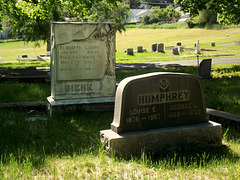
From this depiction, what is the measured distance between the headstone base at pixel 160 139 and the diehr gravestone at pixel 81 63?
3.22 m

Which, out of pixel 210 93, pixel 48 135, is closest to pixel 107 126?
pixel 48 135

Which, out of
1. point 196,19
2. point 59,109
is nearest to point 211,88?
point 59,109

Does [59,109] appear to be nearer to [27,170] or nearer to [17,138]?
[17,138]

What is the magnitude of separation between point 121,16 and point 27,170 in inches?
1634

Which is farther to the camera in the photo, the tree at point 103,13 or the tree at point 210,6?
the tree at point 103,13

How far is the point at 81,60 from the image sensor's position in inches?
320

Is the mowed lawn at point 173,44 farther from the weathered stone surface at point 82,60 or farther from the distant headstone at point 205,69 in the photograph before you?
the weathered stone surface at point 82,60

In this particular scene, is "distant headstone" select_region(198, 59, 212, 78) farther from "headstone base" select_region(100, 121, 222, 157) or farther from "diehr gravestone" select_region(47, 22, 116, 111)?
"headstone base" select_region(100, 121, 222, 157)

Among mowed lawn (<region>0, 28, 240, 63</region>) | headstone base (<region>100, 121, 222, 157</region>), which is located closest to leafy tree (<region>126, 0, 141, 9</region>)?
mowed lawn (<region>0, 28, 240, 63</region>)

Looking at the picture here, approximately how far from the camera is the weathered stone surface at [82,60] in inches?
311

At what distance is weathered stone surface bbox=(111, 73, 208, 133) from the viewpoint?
16.6 feet

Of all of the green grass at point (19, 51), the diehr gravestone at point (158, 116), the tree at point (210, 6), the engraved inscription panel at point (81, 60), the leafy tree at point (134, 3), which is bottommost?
the green grass at point (19, 51)

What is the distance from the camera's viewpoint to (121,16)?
44094 mm

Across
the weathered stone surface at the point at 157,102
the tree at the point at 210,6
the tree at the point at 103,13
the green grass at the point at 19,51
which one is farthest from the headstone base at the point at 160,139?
the green grass at the point at 19,51
